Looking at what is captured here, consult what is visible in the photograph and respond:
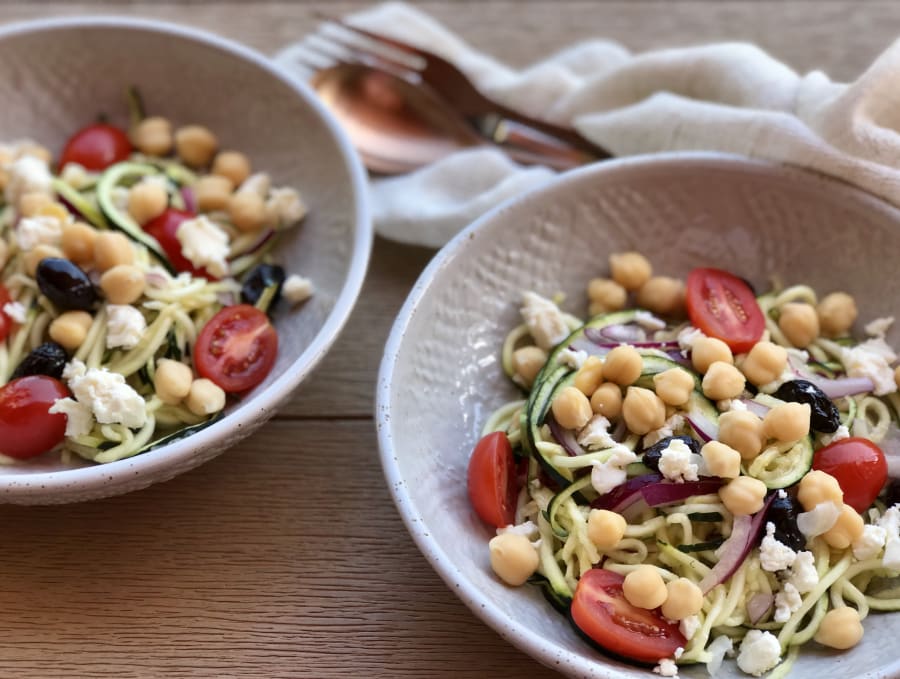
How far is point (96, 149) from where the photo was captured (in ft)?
9.81

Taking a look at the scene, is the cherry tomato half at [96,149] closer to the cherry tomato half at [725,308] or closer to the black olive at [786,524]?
the cherry tomato half at [725,308]

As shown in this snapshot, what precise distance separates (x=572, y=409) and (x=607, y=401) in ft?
0.35

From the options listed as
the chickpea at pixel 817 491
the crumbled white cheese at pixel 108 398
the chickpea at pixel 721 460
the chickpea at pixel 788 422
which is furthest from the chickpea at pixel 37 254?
the chickpea at pixel 817 491

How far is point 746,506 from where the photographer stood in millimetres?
2051

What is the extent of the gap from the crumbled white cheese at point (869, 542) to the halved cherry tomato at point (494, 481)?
77 cm

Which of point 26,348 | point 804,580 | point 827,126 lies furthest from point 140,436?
point 827,126

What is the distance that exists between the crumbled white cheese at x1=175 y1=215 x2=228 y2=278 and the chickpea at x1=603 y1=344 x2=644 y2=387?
44.2 inches

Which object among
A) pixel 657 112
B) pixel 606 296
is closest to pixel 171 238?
pixel 606 296

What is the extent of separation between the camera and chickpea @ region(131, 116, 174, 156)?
3043 mm

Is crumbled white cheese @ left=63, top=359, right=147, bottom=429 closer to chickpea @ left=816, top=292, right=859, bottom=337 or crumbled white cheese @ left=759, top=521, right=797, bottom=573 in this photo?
crumbled white cheese @ left=759, top=521, right=797, bottom=573

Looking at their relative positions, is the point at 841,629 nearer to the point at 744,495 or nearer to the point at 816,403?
the point at 744,495

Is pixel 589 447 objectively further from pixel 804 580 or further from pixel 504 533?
pixel 804 580

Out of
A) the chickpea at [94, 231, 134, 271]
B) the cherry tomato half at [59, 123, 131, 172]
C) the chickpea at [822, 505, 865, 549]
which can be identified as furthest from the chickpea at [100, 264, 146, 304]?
the chickpea at [822, 505, 865, 549]

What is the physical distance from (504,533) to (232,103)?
1.70 m
